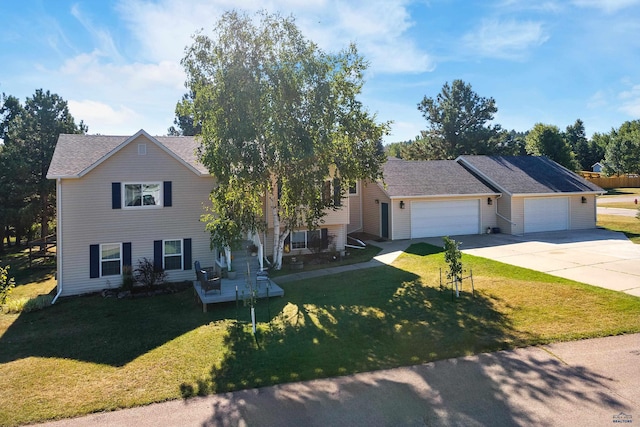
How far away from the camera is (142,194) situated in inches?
650

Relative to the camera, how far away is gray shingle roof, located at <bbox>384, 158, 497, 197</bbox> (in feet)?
77.7

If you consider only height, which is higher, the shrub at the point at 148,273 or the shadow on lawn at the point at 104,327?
the shrub at the point at 148,273

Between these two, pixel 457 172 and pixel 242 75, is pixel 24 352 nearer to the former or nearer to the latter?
pixel 242 75

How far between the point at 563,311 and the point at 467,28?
411 inches

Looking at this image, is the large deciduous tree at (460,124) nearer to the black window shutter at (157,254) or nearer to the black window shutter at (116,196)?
the black window shutter at (157,254)

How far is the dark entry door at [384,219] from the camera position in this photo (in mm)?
23641

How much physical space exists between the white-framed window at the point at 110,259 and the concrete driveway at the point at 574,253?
16.0 meters

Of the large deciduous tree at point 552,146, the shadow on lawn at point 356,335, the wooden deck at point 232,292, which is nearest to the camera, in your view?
the shadow on lawn at point 356,335

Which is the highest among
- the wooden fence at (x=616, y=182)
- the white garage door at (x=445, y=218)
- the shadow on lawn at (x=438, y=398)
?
the wooden fence at (x=616, y=182)

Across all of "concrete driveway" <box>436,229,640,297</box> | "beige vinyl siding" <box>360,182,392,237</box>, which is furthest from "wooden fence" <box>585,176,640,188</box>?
"beige vinyl siding" <box>360,182,392,237</box>

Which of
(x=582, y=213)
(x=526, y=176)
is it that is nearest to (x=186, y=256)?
(x=526, y=176)

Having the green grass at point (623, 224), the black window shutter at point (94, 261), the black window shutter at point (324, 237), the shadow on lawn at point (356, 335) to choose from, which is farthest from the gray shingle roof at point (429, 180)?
the black window shutter at point (94, 261)

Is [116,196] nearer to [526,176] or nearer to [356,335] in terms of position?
[356,335]

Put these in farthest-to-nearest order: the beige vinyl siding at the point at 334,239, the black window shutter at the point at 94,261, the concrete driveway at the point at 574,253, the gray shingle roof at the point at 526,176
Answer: the gray shingle roof at the point at 526,176
the beige vinyl siding at the point at 334,239
the black window shutter at the point at 94,261
the concrete driveway at the point at 574,253
